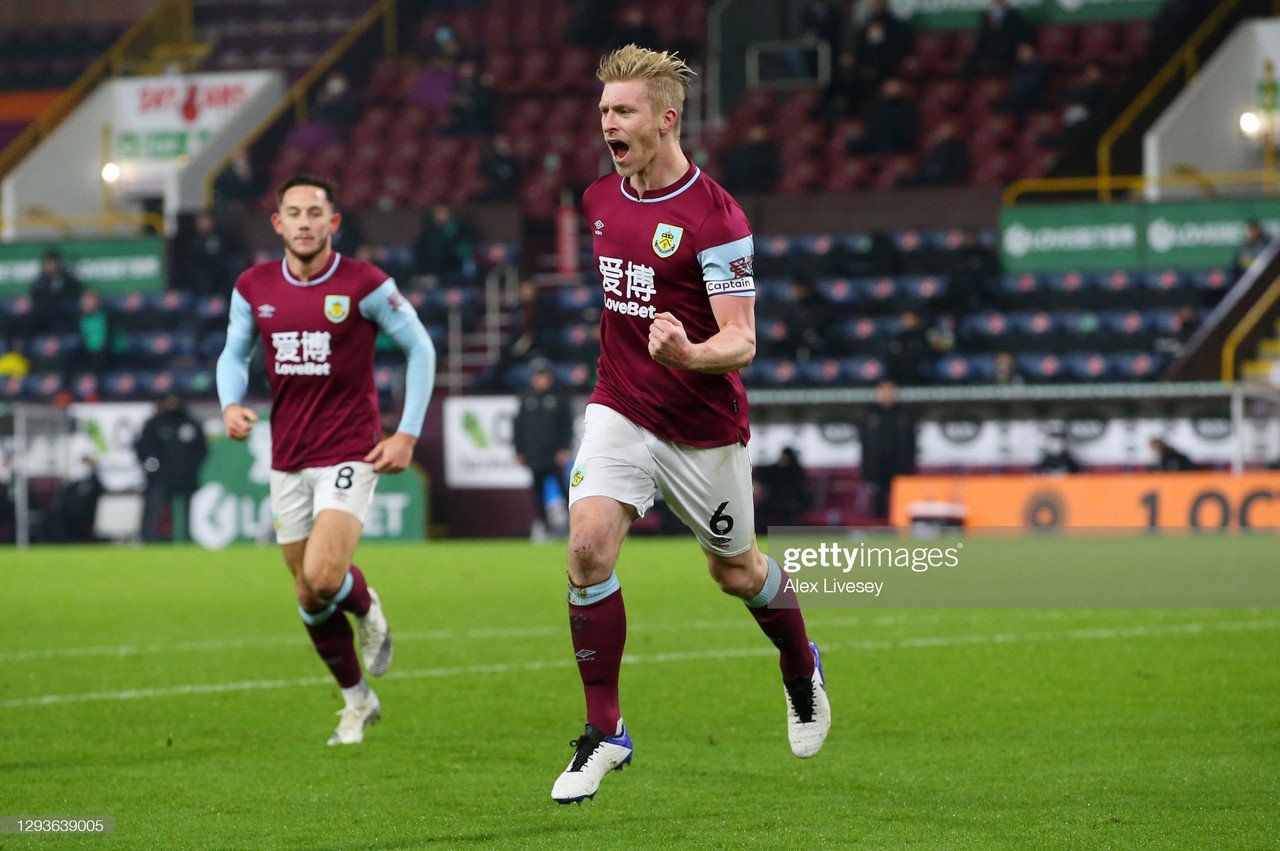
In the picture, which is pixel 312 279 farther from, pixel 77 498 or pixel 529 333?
pixel 529 333

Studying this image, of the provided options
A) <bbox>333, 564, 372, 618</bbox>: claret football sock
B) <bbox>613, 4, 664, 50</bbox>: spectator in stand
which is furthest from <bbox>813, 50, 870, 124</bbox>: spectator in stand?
<bbox>333, 564, 372, 618</bbox>: claret football sock

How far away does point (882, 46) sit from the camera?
2808 cm

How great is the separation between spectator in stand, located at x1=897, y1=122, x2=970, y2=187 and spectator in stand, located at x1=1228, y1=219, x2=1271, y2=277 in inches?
157

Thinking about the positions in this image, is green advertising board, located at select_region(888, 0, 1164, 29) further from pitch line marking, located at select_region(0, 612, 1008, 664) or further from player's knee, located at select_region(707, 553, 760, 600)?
player's knee, located at select_region(707, 553, 760, 600)

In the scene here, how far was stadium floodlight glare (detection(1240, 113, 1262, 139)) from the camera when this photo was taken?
26.1 m

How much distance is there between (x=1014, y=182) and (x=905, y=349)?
14.5ft

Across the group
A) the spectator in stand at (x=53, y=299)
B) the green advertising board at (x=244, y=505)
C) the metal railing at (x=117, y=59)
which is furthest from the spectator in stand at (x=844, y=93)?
the metal railing at (x=117, y=59)

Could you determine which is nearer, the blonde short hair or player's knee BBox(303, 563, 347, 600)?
the blonde short hair

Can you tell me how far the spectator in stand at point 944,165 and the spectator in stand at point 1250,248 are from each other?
3975 millimetres

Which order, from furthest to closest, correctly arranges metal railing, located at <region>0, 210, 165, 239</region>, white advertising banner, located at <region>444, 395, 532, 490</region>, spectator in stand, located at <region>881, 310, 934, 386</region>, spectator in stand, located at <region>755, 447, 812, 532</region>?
Answer: metal railing, located at <region>0, 210, 165, 239</region>, white advertising banner, located at <region>444, 395, 532, 490</region>, spectator in stand, located at <region>881, 310, 934, 386</region>, spectator in stand, located at <region>755, 447, 812, 532</region>

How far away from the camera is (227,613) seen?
1309cm

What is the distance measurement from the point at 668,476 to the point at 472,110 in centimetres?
2400

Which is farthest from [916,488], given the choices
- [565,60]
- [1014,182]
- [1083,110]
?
[565,60]

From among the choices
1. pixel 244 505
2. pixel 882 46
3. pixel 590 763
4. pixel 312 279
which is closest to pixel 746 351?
pixel 590 763
